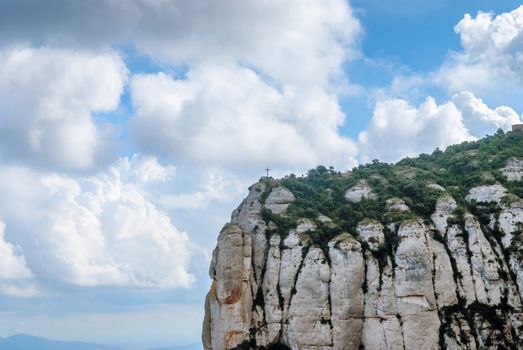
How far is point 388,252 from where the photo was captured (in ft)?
217

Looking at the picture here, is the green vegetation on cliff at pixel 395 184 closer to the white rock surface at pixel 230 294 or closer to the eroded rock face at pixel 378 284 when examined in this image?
the eroded rock face at pixel 378 284

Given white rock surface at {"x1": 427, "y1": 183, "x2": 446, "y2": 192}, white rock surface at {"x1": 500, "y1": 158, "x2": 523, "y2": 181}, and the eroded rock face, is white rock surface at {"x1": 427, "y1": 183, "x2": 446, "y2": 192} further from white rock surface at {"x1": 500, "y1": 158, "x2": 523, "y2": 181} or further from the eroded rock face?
white rock surface at {"x1": 500, "y1": 158, "x2": 523, "y2": 181}

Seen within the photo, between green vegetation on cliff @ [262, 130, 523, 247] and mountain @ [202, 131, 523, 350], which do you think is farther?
green vegetation on cliff @ [262, 130, 523, 247]

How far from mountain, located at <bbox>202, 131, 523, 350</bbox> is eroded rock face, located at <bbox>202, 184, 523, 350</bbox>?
0.37ft

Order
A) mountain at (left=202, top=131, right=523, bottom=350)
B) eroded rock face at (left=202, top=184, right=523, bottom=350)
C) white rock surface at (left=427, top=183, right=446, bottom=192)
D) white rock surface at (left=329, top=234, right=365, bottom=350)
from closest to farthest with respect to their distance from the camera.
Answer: eroded rock face at (left=202, top=184, right=523, bottom=350) → mountain at (left=202, top=131, right=523, bottom=350) → white rock surface at (left=329, top=234, right=365, bottom=350) → white rock surface at (left=427, top=183, right=446, bottom=192)

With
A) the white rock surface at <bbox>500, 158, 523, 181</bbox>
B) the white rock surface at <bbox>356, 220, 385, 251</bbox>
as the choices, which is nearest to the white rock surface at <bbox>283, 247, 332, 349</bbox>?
the white rock surface at <bbox>356, 220, 385, 251</bbox>

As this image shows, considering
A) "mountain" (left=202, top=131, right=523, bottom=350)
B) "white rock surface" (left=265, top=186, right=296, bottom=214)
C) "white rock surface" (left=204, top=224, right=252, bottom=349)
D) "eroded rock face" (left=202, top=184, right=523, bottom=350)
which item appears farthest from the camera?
"white rock surface" (left=265, top=186, right=296, bottom=214)

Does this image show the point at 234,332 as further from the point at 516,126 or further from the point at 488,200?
the point at 516,126

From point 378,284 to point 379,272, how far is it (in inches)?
56.5

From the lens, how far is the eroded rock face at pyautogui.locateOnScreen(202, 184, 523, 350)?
61.3 meters

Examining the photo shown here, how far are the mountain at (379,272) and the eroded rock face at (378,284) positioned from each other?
0.37 ft

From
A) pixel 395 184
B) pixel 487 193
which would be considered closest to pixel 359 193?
pixel 395 184

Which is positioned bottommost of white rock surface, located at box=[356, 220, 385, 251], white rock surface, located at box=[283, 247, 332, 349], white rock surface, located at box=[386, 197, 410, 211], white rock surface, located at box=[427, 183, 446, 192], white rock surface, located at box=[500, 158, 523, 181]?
white rock surface, located at box=[283, 247, 332, 349]

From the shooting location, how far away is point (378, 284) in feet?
211
